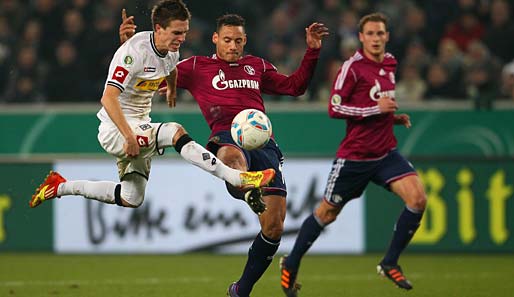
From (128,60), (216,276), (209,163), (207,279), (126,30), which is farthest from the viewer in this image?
(216,276)

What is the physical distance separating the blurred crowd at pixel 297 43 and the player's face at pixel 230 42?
18.7 feet

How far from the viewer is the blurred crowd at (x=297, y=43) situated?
14.5 meters

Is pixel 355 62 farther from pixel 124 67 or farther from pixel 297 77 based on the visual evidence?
pixel 124 67

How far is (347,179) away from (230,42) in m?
1.43

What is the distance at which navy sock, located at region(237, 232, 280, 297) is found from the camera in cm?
822

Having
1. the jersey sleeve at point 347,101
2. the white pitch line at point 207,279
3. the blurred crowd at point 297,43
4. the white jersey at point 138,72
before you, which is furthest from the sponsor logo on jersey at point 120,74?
the blurred crowd at point 297,43

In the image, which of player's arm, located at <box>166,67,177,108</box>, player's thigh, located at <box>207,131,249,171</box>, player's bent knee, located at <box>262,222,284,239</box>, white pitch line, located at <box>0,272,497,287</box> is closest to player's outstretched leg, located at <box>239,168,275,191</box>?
player's thigh, located at <box>207,131,249,171</box>

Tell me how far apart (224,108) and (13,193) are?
487 cm

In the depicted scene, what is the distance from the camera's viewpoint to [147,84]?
825 centimetres

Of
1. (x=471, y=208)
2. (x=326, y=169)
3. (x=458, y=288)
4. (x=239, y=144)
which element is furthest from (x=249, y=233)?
(x=239, y=144)

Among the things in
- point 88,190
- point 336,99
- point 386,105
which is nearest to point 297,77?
point 336,99

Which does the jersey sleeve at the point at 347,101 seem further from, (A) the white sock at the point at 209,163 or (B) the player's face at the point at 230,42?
(A) the white sock at the point at 209,163

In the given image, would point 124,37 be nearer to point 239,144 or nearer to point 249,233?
point 239,144

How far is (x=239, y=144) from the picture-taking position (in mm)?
8039
